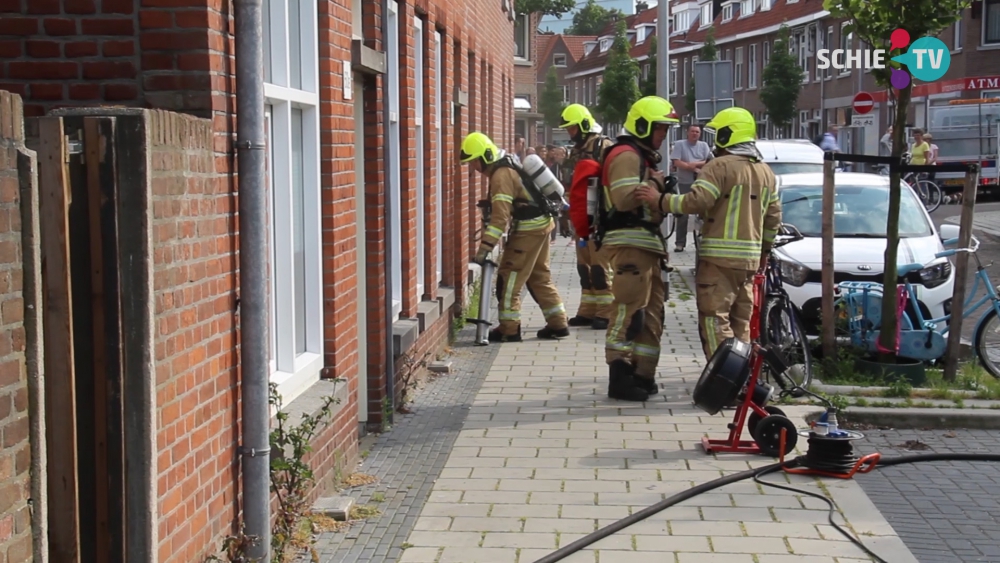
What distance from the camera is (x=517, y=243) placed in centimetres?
1134

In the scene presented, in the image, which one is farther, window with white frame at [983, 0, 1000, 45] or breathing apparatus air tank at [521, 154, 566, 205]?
window with white frame at [983, 0, 1000, 45]

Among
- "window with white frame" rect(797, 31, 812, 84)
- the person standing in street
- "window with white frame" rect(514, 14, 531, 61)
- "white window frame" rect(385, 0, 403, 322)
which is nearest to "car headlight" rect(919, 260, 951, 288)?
"white window frame" rect(385, 0, 403, 322)

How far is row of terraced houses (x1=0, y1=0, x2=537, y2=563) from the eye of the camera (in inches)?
120

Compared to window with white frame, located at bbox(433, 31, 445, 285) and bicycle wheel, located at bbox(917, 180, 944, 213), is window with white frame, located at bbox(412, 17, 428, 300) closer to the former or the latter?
window with white frame, located at bbox(433, 31, 445, 285)

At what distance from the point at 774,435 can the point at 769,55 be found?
58.7 metres

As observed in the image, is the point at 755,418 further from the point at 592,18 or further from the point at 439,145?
the point at 592,18

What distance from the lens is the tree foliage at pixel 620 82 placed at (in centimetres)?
6262

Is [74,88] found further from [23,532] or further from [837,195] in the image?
[837,195]

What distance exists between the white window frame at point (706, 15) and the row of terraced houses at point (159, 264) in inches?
2882

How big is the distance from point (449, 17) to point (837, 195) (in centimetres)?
421

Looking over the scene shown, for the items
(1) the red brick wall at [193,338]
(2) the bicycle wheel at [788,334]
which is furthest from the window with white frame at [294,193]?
(2) the bicycle wheel at [788,334]

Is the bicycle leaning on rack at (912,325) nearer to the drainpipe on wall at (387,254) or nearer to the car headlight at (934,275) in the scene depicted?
the car headlight at (934,275)

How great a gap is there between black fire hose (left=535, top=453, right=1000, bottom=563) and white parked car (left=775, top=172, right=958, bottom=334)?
3056mm

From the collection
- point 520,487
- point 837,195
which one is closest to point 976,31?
point 837,195
